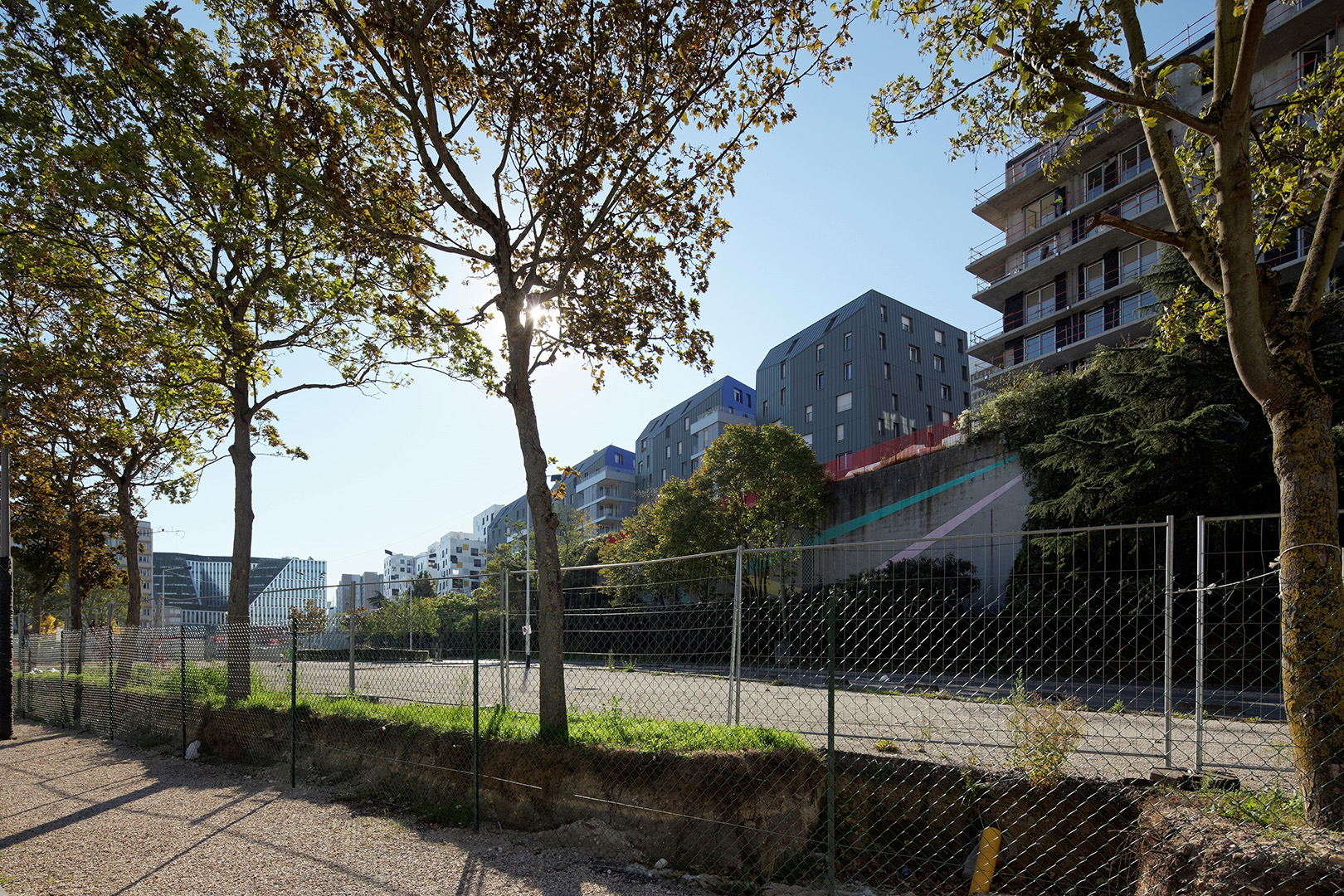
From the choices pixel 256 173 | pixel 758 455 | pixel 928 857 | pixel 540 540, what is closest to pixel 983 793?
pixel 928 857

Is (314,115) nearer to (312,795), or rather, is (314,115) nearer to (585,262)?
(585,262)

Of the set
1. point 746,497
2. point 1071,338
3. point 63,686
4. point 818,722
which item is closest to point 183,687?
point 63,686

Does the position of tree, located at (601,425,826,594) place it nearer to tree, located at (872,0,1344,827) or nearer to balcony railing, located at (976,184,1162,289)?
balcony railing, located at (976,184,1162,289)

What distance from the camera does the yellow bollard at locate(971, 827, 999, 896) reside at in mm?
4703

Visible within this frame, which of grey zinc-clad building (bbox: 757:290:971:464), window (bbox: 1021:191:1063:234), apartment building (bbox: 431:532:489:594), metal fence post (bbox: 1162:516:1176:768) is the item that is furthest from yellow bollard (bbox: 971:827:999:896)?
apartment building (bbox: 431:532:489:594)

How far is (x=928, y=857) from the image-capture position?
5168 millimetres

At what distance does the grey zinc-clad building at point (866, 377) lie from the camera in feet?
128

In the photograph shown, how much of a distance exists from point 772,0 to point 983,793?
21.7ft

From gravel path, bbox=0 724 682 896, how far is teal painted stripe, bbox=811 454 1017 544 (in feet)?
63.1

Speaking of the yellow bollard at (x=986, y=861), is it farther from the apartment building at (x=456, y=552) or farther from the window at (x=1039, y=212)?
the apartment building at (x=456, y=552)

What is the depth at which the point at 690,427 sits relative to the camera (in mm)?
53656

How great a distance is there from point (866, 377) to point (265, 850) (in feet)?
119

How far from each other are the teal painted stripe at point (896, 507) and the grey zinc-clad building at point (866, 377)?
11436 mm

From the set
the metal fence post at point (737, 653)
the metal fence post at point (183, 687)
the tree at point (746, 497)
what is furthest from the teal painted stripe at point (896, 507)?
the metal fence post at point (183, 687)
